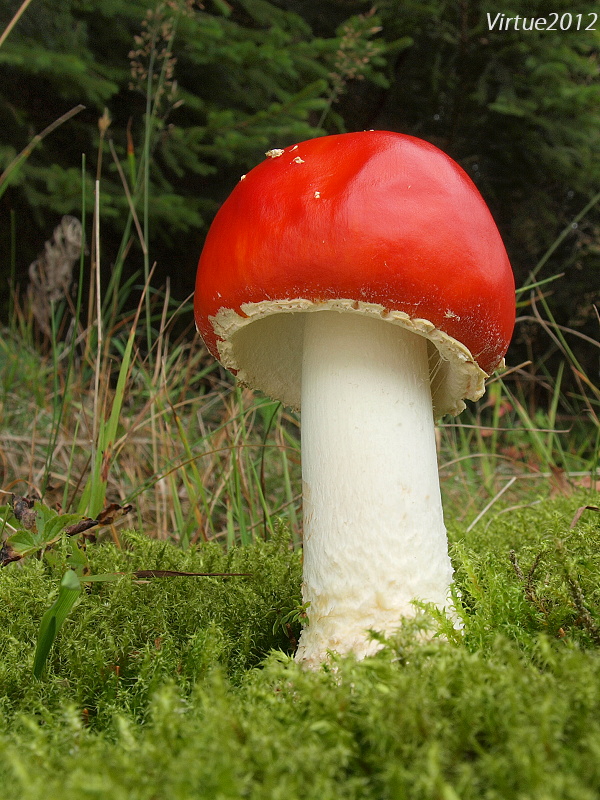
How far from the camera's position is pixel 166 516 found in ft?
8.20

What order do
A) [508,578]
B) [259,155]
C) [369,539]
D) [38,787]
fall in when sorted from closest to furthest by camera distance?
[38,787]
[369,539]
[508,578]
[259,155]

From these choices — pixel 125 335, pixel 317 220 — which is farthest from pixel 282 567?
pixel 125 335

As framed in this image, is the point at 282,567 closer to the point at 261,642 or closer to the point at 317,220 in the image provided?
the point at 261,642

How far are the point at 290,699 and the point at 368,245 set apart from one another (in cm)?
79

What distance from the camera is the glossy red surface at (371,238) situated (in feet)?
3.83

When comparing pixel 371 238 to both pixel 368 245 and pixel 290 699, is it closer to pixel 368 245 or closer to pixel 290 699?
pixel 368 245

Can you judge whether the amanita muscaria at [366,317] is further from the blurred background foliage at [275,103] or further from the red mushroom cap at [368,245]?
the blurred background foliage at [275,103]

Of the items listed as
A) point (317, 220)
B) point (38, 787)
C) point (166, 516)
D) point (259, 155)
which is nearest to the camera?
point (38, 787)

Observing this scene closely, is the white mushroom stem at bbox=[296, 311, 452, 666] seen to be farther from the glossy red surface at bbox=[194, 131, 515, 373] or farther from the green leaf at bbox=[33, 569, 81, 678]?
the green leaf at bbox=[33, 569, 81, 678]

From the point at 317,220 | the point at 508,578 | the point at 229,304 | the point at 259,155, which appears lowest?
the point at 508,578

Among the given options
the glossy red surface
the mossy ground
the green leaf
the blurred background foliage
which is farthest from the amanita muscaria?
the blurred background foliage

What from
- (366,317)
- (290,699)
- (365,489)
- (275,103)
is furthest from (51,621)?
(275,103)

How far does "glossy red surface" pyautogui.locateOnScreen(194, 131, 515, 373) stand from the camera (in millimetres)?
1168

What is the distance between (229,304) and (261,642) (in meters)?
0.79
